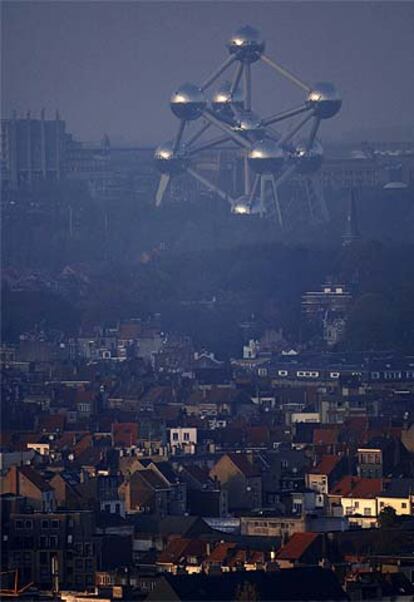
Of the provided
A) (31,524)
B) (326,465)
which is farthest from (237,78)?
(31,524)

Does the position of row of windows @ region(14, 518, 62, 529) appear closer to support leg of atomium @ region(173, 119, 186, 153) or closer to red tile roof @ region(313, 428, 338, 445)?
red tile roof @ region(313, 428, 338, 445)

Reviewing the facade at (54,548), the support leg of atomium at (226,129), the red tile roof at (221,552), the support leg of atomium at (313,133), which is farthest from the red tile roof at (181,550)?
the support leg of atomium at (226,129)

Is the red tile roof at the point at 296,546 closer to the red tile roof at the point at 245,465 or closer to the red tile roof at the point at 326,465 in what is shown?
the red tile roof at the point at 245,465

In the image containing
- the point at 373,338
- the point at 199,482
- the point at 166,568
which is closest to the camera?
the point at 166,568

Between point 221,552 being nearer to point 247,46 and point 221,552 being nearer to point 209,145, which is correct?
point 209,145

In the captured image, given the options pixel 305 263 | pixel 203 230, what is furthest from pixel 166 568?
pixel 203 230

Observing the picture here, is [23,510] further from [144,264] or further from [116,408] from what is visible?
[144,264]
